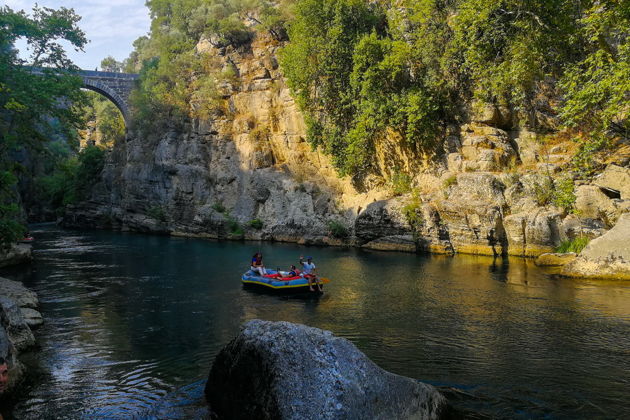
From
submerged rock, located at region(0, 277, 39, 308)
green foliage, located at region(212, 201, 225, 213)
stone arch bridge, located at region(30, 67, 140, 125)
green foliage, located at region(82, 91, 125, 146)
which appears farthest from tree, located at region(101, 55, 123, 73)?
submerged rock, located at region(0, 277, 39, 308)

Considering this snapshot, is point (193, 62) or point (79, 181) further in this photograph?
point (79, 181)

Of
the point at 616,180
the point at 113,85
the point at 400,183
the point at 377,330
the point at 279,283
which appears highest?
the point at 113,85

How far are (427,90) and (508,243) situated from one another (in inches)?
508

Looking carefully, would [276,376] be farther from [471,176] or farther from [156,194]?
[156,194]

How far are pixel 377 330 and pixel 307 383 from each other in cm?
742

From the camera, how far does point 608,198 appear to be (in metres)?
24.9

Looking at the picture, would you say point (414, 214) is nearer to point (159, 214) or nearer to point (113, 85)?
point (159, 214)

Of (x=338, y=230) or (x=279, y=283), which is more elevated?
(x=338, y=230)

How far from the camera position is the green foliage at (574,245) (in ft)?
78.3

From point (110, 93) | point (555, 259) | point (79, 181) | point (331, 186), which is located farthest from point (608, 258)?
point (110, 93)

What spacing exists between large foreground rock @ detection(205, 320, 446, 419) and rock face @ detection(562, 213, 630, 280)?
16452 millimetres

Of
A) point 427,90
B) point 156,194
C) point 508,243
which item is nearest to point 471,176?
point 508,243

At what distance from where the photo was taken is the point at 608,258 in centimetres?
2025

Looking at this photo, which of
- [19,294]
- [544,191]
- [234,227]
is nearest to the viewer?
[19,294]
